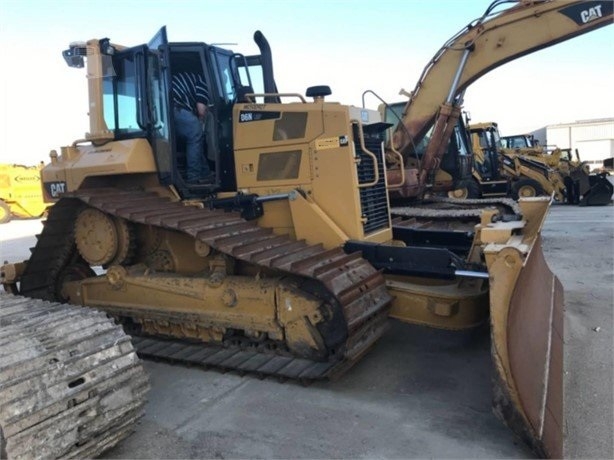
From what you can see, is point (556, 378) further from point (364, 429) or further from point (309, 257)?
point (309, 257)

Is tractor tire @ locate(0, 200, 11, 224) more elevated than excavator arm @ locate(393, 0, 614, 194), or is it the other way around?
excavator arm @ locate(393, 0, 614, 194)

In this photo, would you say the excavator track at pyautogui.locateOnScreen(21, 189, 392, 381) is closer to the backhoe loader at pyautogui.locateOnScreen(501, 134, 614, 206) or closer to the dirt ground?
the dirt ground

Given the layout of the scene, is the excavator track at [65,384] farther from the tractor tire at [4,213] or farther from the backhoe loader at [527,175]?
the tractor tire at [4,213]

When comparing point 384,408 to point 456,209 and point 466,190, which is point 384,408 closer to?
point 456,209

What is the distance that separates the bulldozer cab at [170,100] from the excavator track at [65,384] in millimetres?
2019

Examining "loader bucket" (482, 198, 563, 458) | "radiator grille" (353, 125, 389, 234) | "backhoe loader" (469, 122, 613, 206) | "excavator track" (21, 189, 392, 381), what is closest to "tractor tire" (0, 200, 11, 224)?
"backhoe loader" (469, 122, 613, 206)

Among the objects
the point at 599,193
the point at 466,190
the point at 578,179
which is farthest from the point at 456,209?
the point at 578,179

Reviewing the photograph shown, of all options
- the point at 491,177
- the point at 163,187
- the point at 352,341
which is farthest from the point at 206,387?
the point at 491,177

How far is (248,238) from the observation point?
460 cm

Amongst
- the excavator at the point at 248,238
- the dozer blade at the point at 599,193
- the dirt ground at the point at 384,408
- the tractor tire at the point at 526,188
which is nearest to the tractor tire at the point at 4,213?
the excavator at the point at 248,238

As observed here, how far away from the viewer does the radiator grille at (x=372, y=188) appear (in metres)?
5.04

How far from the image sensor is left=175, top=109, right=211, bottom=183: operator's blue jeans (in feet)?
17.3

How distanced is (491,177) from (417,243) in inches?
482

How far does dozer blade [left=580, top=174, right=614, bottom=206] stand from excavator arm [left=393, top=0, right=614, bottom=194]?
1107cm
